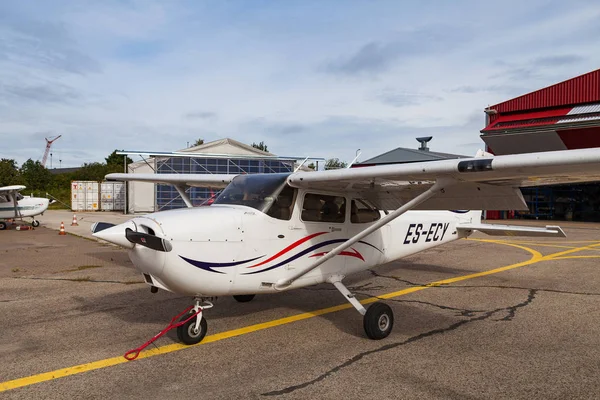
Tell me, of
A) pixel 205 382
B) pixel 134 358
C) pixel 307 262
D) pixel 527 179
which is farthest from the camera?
pixel 307 262

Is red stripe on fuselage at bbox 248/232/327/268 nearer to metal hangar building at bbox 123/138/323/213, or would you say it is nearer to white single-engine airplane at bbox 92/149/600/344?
white single-engine airplane at bbox 92/149/600/344

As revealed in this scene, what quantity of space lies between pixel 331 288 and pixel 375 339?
2796mm

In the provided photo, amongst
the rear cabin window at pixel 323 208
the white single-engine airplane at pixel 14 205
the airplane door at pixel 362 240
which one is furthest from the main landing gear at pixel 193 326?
the white single-engine airplane at pixel 14 205

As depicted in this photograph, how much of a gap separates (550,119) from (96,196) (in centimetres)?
3828

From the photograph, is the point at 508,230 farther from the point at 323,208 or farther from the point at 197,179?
the point at 197,179

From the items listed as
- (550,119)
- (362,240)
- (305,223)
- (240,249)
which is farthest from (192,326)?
(550,119)

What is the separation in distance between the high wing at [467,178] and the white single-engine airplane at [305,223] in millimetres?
12

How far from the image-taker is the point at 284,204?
556 centimetres

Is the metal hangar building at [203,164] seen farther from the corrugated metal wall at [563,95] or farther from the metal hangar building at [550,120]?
the corrugated metal wall at [563,95]

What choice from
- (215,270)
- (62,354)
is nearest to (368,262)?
(215,270)

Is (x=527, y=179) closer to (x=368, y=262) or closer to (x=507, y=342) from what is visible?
(x=507, y=342)

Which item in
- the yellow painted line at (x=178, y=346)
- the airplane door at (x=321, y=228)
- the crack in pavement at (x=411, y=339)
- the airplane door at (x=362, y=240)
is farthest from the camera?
the airplane door at (x=362, y=240)

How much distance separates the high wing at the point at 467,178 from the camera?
4.23 m

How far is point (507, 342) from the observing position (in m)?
5.14
